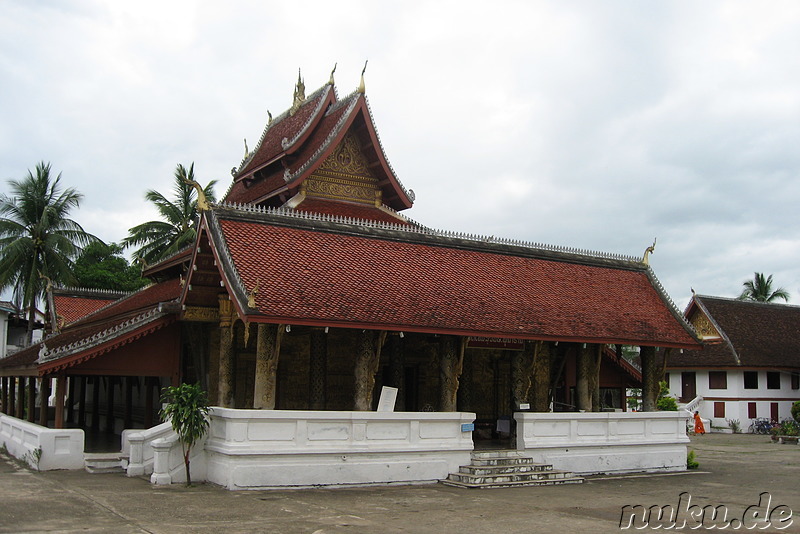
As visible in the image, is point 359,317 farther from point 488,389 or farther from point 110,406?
point 110,406

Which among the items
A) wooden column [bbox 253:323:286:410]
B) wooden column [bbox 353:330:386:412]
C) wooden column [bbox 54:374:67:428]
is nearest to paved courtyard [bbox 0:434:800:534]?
wooden column [bbox 54:374:67:428]

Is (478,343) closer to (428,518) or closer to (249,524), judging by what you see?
(428,518)

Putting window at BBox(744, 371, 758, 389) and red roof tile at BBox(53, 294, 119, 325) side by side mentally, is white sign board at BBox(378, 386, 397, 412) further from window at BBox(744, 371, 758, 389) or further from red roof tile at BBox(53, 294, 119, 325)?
window at BBox(744, 371, 758, 389)

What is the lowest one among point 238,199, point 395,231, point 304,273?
point 304,273

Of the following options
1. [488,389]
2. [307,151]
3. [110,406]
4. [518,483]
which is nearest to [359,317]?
[518,483]

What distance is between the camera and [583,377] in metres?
20.2

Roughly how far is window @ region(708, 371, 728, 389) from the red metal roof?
19.4 metres

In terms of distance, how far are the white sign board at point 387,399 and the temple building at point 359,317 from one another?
0.35m

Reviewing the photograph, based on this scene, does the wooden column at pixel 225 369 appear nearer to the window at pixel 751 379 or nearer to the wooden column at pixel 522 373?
the wooden column at pixel 522 373

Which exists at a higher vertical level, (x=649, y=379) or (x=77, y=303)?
(x=77, y=303)

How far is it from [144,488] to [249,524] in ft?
14.1

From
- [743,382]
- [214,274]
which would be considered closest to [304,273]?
[214,274]

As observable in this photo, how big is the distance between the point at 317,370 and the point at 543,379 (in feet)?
22.4

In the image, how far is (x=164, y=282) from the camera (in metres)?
24.6
